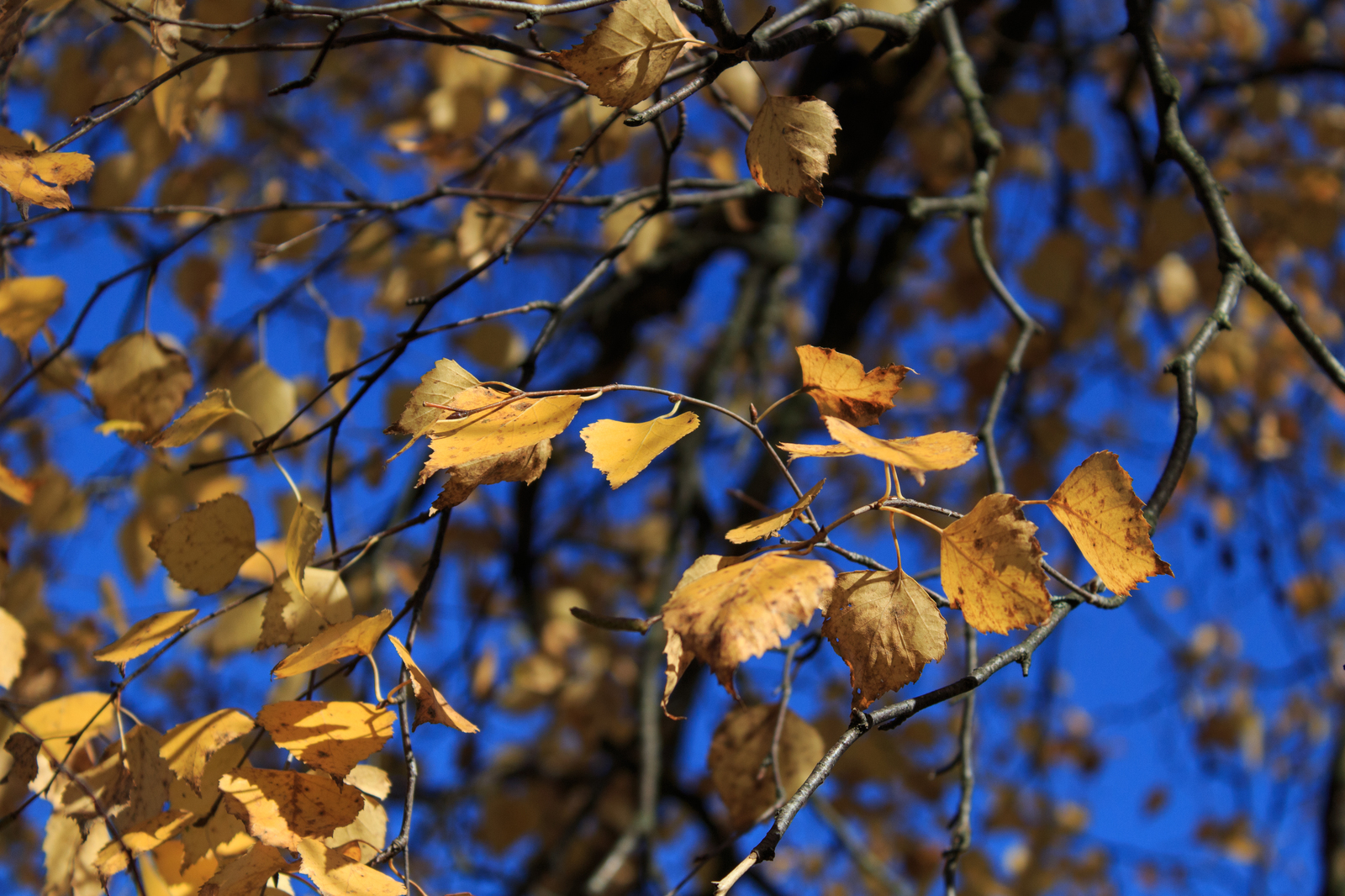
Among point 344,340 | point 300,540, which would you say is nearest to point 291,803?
point 300,540

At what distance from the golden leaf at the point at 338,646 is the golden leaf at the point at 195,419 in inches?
8.2

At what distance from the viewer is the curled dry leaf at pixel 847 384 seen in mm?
518

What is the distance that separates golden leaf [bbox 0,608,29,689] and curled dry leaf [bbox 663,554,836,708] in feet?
2.30

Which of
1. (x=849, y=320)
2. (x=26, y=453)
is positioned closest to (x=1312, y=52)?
(x=849, y=320)

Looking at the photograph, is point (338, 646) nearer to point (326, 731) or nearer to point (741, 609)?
point (326, 731)

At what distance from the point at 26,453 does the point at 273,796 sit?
1.78 meters

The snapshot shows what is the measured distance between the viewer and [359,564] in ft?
3.99

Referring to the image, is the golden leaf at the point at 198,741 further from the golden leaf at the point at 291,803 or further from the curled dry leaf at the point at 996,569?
the curled dry leaf at the point at 996,569

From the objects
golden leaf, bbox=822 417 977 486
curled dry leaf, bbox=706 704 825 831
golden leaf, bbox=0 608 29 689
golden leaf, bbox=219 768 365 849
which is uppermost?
golden leaf, bbox=822 417 977 486

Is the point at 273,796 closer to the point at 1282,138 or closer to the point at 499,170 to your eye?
the point at 499,170

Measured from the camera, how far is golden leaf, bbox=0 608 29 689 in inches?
30.4

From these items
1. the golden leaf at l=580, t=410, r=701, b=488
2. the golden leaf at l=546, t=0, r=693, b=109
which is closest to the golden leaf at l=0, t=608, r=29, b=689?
the golden leaf at l=580, t=410, r=701, b=488

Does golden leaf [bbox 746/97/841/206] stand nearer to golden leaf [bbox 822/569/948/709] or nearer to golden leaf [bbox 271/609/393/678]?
golden leaf [bbox 822/569/948/709]

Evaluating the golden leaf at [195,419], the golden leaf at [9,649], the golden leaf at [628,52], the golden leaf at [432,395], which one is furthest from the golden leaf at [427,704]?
the golden leaf at [9,649]
